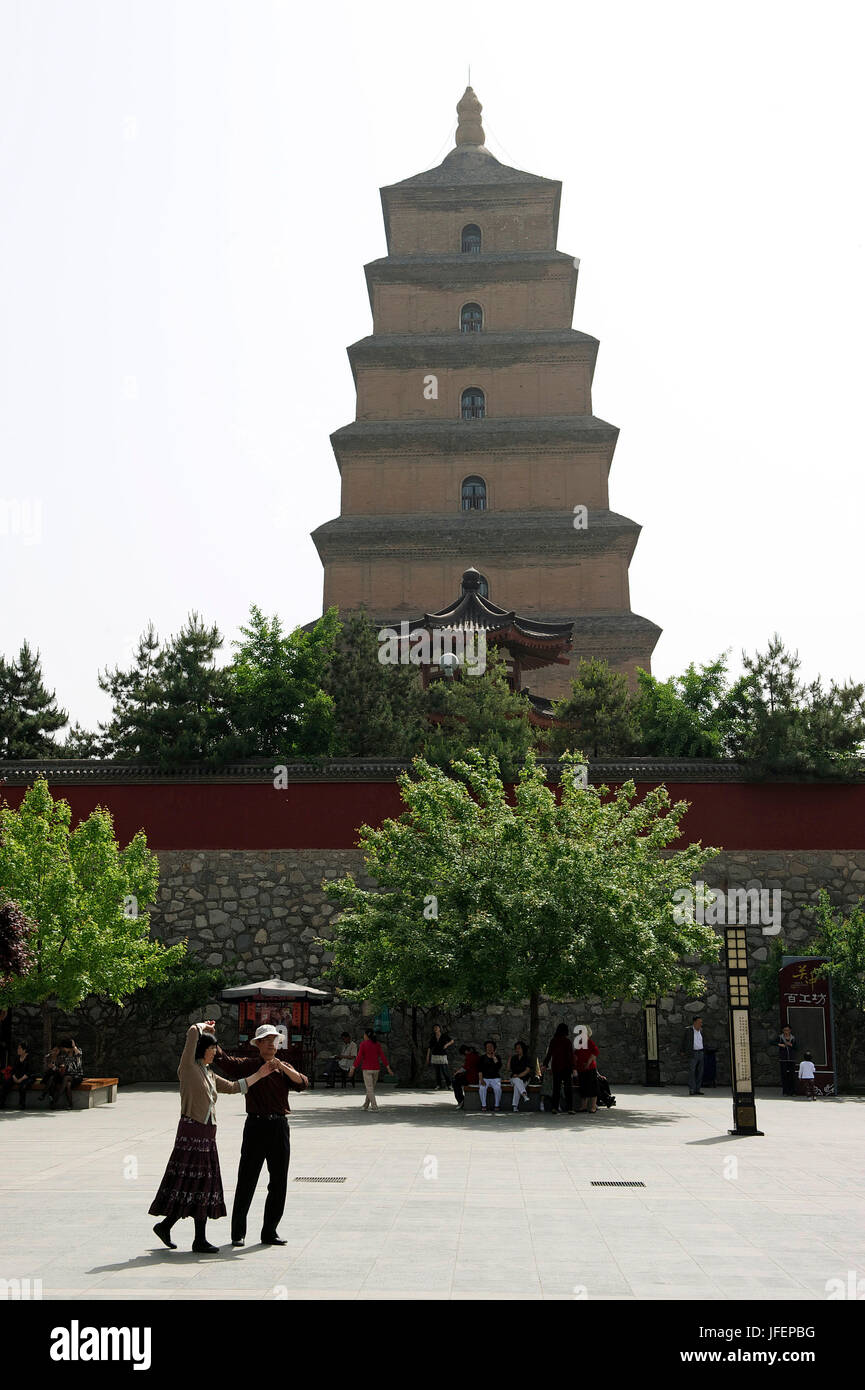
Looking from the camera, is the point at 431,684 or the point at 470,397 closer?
the point at 431,684

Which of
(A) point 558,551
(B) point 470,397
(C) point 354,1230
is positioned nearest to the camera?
(C) point 354,1230

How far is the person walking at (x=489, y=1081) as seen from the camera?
16953 mm

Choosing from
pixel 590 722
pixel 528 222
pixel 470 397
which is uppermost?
pixel 528 222

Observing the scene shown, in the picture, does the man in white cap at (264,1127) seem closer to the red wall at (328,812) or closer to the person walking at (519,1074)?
the person walking at (519,1074)

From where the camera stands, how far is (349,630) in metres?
29.4

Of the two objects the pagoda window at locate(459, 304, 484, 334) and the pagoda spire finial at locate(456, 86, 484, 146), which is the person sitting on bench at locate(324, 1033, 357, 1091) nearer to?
the pagoda window at locate(459, 304, 484, 334)

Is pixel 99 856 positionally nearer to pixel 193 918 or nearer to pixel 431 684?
pixel 193 918

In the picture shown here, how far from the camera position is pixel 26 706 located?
33.2 meters

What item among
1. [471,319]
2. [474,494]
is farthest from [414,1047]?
[471,319]

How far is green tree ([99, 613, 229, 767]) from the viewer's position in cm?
2347

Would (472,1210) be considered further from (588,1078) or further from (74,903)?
(74,903)

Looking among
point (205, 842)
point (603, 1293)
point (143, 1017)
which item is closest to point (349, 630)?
point (205, 842)

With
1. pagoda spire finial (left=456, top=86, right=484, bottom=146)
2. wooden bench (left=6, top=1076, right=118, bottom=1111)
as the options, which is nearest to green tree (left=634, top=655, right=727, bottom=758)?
wooden bench (left=6, top=1076, right=118, bottom=1111)
